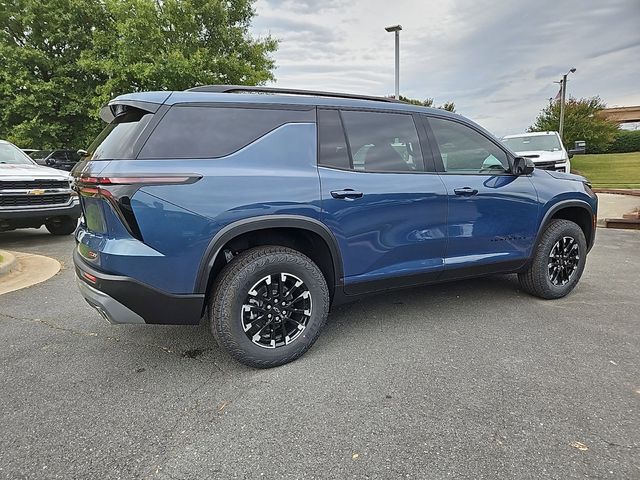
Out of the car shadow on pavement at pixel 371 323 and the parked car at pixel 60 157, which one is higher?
the parked car at pixel 60 157

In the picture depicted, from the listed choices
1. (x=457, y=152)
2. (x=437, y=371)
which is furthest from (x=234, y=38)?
(x=437, y=371)

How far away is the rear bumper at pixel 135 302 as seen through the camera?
8.07 feet

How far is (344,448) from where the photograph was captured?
2035 mm

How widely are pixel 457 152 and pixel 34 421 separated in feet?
11.4

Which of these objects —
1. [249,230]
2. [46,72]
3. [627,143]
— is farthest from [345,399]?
[627,143]

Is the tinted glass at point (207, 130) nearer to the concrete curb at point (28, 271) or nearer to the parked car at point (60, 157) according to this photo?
the concrete curb at point (28, 271)

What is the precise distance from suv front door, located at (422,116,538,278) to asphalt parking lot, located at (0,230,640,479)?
53 cm

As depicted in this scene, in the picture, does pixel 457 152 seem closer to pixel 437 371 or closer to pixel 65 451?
pixel 437 371

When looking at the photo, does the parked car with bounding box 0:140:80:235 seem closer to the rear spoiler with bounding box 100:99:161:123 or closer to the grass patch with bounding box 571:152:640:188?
the rear spoiler with bounding box 100:99:161:123

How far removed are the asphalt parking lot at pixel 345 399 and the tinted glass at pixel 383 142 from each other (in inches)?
52.4

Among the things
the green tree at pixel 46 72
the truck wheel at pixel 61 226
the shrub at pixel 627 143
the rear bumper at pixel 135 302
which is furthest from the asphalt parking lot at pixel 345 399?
the shrub at pixel 627 143

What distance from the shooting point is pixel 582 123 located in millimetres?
28359

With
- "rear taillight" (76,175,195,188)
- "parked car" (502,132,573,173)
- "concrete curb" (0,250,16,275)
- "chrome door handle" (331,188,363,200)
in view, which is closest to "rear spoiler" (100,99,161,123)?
"rear taillight" (76,175,195,188)

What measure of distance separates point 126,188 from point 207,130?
2.00 ft
